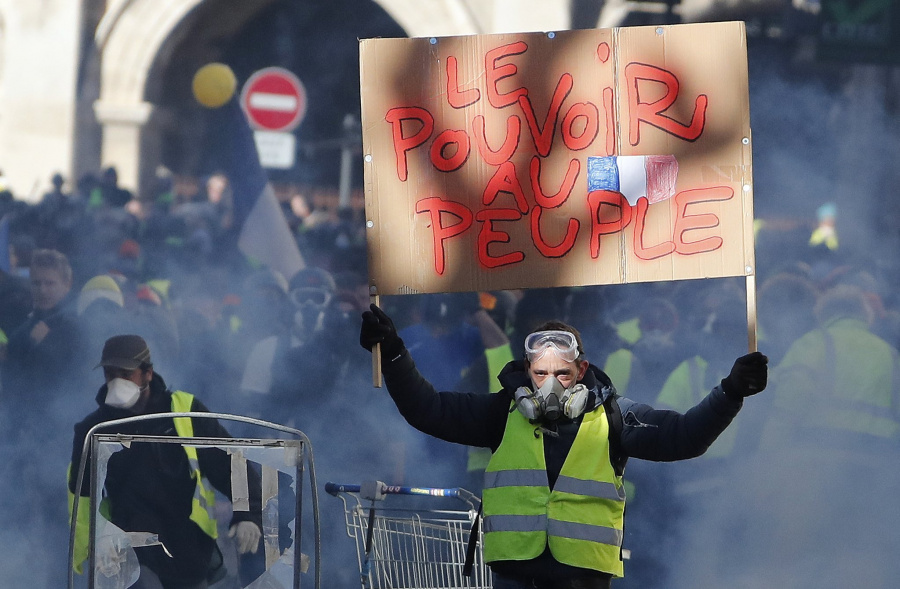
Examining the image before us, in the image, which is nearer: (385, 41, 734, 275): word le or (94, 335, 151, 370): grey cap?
(385, 41, 734, 275): word le

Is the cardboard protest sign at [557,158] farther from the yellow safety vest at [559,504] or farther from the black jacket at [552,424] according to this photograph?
the yellow safety vest at [559,504]

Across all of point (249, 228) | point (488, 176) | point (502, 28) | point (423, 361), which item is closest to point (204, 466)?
point (488, 176)

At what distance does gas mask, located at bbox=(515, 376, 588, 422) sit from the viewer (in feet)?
10.0

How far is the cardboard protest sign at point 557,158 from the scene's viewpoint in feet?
11.5

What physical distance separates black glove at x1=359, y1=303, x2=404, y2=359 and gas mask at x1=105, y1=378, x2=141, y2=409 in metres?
1.86

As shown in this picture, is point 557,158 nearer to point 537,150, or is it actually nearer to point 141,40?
point 537,150

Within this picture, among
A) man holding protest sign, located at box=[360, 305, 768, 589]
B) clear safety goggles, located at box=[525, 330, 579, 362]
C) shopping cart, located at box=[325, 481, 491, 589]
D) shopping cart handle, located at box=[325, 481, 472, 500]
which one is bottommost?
shopping cart, located at box=[325, 481, 491, 589]

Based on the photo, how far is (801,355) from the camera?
6684mm

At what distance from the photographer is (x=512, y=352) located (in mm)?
6383

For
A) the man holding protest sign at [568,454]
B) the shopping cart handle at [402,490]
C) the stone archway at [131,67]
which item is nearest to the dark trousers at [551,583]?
the man holding protest sign at [568,454]

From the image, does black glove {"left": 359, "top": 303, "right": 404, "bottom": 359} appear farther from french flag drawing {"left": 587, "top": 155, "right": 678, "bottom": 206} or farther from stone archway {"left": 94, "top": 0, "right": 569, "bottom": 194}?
stone archway {"left": 94, "top": 0, "right": 569, "bottom": 194}

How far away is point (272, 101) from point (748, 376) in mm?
6299

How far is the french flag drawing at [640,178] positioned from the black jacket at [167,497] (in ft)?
3.95

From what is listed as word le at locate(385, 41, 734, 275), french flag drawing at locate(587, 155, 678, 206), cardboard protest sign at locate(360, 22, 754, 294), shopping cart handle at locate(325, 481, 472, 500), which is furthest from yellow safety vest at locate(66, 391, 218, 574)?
french flag drawing at locate(587, 155, 678, 206)
